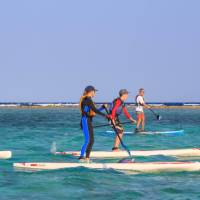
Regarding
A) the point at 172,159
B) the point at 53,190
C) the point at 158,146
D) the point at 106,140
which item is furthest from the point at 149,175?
the point at 106,140

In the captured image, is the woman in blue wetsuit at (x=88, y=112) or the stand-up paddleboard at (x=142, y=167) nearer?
the stand-up paddleboard at (x=142, y=167)

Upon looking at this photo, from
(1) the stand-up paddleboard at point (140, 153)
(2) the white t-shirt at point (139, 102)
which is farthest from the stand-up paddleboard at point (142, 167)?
(2) the white t-shirt at point (139, 102)

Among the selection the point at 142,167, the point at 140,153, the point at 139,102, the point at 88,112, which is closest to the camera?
the point at 142,167

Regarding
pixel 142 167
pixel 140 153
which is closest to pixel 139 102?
pixel 140 153

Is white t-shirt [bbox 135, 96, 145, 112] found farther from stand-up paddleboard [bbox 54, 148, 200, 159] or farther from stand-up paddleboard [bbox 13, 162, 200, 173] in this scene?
stand-up paddleboard [bbox 13, 162, 200, 173]

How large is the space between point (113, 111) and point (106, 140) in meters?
6.54

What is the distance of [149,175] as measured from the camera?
12.9 m

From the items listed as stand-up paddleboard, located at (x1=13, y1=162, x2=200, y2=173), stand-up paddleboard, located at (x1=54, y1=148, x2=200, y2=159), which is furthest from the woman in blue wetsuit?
stand-up paddleboard, located at (x1=54, y1=148, x2=200, y2=159)

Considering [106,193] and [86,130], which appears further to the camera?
[86,130]

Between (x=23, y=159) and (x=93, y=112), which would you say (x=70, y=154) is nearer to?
(x=23, y=159)

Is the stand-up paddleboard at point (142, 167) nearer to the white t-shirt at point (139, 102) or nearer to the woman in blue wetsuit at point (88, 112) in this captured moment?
the woman in blue wetsuit at point (88, 112)

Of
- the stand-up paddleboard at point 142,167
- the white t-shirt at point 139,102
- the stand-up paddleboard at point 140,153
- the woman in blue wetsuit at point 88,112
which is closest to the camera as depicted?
the stand-up paddleboard at point 142,167

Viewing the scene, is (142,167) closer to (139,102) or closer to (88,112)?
(88,112)

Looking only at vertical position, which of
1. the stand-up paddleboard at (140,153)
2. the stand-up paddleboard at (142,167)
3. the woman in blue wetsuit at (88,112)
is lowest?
the stand-up paddleboard at (140,153)
